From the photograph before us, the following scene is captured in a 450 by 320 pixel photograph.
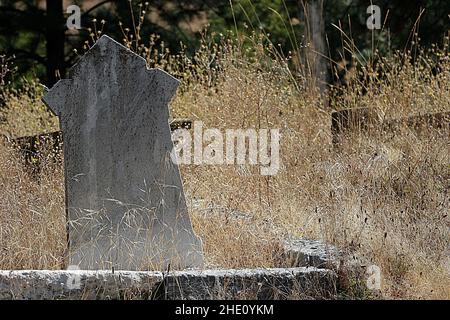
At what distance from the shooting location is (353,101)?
26.5ft

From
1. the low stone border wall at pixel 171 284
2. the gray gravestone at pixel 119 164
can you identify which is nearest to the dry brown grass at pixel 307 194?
the gray gravestone at pixel 119 164

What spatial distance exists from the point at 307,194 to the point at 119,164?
1426 mm

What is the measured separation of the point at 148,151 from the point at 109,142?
22cm

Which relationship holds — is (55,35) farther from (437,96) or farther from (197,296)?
(197,296)

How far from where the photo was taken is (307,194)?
597 centimetres

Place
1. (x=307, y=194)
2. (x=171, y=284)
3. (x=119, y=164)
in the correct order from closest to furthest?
(x=171, y=284) < (x=119, y=164) < (x=307, y=194)

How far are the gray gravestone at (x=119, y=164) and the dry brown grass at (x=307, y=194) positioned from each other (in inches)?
11.4

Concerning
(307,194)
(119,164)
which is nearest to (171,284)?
(119,164)

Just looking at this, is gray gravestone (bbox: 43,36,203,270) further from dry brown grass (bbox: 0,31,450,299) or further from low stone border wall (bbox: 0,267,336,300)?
low stone border wall (bbox: 0,267,336,300)

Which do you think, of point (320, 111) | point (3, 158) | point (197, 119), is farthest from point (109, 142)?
point (320, 111)

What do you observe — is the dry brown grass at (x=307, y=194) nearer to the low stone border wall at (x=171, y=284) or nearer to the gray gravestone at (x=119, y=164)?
the gray gravestone at (x=119, y=164)

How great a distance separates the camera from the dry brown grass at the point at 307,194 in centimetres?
511

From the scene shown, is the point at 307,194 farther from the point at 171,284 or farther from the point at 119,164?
the point at 171,284

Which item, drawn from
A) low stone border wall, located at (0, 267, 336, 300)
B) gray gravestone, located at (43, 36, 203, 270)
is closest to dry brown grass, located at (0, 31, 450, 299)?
gray gravestone, located at (43, 36, 203, 270)
